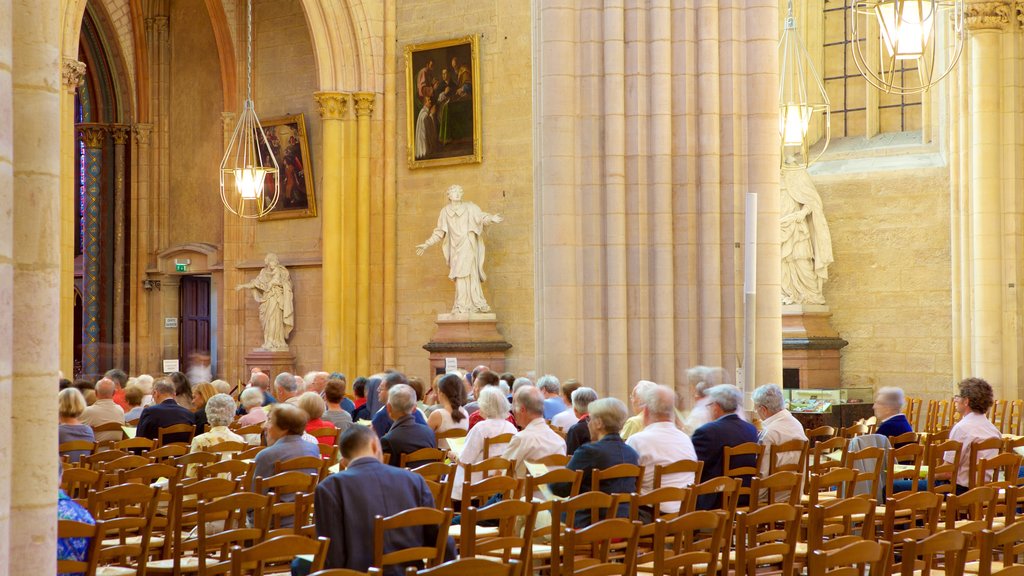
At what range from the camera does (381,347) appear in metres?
20.3

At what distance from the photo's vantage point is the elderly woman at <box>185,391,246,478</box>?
28.5 ft

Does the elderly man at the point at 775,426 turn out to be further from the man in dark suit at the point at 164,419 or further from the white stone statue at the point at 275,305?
the white stone statue at the point at 275,305

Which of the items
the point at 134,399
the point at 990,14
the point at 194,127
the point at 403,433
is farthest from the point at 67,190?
the point at 990,14

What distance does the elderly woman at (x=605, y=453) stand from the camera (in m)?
7.15

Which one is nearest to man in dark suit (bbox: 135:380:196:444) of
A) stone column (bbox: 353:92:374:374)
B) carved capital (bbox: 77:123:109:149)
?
stone column (bbox: 353:92:374:374)

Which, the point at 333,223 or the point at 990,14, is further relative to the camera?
the point at 333,223

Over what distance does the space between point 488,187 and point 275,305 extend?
4201 mm

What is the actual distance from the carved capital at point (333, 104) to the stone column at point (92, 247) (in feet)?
21.4

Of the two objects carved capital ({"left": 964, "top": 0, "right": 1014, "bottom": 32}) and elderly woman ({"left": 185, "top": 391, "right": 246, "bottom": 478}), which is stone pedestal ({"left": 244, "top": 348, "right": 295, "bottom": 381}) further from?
elderly woman ({"left": 185, "top": 391, "right": 246, "bottom": 478})

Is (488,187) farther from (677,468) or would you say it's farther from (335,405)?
(677,468)

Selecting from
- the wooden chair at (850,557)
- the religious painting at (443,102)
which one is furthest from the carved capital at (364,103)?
the wooden chair at (850,557)

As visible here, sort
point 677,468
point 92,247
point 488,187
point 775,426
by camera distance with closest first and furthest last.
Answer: point 677,468
point 775,426
point 488,187
point 92,247

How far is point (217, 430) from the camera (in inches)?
349

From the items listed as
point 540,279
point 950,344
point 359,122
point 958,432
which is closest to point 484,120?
point 359,122
